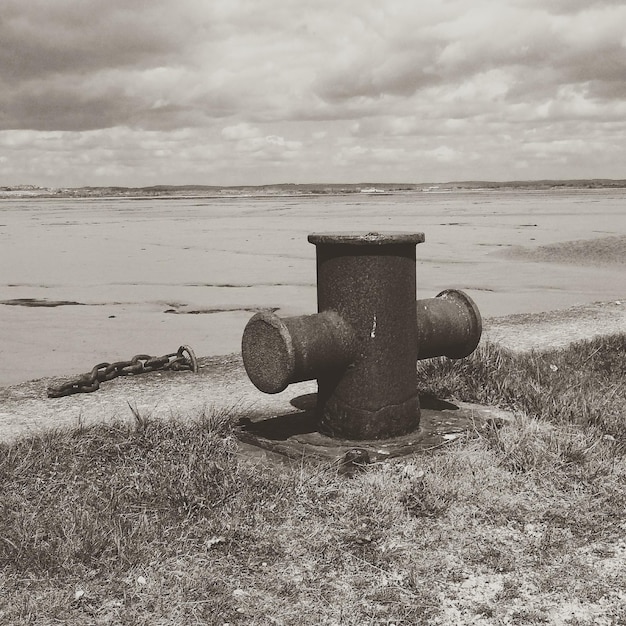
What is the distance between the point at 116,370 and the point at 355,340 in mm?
2072

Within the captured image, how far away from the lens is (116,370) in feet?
16.7

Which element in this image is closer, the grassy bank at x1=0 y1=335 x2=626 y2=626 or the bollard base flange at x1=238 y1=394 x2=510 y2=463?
the grassy bank at x1=0 y1=335 x2=626 y2=626

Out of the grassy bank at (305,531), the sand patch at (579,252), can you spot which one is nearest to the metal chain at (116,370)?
the grassy bank at (305,531)

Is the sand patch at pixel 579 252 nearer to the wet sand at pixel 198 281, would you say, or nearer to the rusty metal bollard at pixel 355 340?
the wet sand at pixel 198 281

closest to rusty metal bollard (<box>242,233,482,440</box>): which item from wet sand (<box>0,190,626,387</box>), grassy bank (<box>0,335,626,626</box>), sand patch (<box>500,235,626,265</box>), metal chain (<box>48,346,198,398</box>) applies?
grassy bank (<box>0,335,626,626</box>)

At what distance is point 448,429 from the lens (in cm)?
400

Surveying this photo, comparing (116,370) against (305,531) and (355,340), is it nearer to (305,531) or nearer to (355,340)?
(355,340)

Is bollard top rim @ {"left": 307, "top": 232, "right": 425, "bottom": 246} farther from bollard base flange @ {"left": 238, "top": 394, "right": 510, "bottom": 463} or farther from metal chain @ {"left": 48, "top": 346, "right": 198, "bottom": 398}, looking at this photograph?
metal chain @ {"left": 48, "top": 346, "right": 198, "bottom": 398}

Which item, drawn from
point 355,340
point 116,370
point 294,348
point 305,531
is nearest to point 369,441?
point 355,340

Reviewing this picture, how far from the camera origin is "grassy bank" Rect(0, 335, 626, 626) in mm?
2439

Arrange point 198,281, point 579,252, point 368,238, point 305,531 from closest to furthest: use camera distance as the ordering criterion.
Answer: point 305,531 → point 368,238 → point 198,281 → point 579,252

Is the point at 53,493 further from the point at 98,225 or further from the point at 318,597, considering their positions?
the point at 98,225

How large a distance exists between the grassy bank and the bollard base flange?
0.37 feet

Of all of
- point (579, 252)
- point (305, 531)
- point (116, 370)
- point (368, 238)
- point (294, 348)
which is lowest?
point (305, 531)
